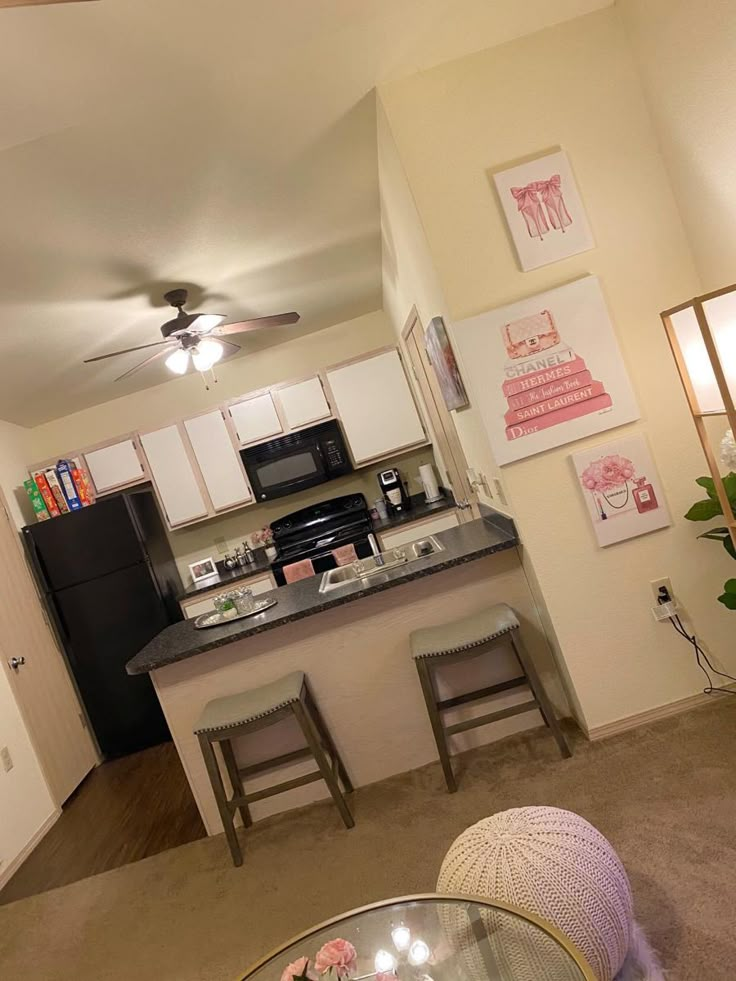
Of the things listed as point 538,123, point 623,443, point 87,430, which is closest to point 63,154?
point 538,123

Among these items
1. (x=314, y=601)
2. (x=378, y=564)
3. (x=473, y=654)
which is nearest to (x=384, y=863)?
(x=473, y=654)

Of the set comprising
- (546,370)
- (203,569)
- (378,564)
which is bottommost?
(378,564)

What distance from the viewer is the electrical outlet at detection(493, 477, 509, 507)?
2917mm

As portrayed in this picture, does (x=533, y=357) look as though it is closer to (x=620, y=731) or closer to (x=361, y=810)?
(x=620, y=731)

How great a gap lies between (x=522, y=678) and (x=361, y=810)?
84 cm

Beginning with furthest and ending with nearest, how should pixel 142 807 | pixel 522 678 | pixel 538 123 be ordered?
1. pixel 142 807
2. pixel 522 678
3. pixel 538 123

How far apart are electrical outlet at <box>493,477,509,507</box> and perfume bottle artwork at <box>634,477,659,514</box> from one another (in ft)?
1.59

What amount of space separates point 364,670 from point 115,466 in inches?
124

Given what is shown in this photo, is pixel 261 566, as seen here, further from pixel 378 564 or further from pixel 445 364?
pixel 445 364

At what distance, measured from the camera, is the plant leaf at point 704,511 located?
2553mm

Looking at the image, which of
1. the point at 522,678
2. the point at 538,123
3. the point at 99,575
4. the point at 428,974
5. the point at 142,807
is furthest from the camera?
the point at 99,575

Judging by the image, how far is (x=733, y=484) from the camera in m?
2.45

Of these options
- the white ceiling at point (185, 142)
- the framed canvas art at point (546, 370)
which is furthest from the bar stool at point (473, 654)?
the white ceiling at point (185, 142)

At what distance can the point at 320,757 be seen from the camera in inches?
109
